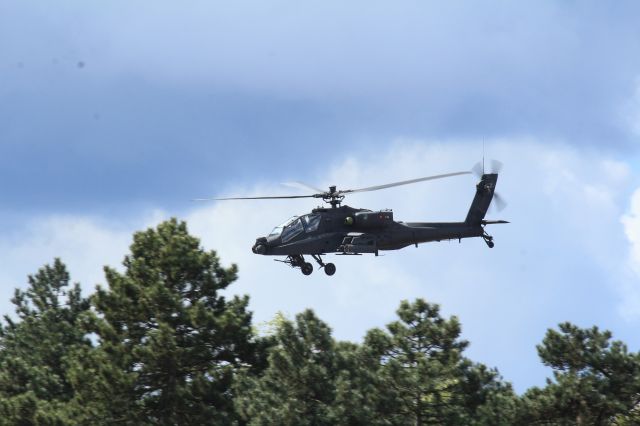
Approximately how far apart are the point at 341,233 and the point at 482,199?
9473 millimetres

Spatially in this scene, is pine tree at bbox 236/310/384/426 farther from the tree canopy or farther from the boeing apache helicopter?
the boeing apache helicopter

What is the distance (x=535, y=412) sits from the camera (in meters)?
39.1

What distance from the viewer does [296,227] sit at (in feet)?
163

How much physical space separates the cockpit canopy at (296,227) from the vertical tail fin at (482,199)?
8709 mm

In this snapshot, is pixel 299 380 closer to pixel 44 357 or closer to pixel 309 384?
pixel 309 384

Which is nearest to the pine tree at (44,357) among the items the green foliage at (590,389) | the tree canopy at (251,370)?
the tree canopy at (251,370)

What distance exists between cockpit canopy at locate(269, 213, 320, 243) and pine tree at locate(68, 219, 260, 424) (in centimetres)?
311

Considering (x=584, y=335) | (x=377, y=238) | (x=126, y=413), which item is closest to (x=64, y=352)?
(x=126, y=413)

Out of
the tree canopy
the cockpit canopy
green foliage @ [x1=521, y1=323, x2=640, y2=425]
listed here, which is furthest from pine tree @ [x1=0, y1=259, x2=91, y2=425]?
green foliage @ [x1=521, y1=323, x2=640, y2=425]

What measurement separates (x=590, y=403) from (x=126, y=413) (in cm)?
1799

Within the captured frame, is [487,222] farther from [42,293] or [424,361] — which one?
[42,293]

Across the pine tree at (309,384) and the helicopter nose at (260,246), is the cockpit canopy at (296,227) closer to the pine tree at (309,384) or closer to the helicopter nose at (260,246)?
the helicopter nose at (260,246)

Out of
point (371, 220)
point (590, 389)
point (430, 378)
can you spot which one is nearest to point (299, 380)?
point (430, 378)

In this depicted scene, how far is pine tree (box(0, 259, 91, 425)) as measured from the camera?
4812 centimetres
